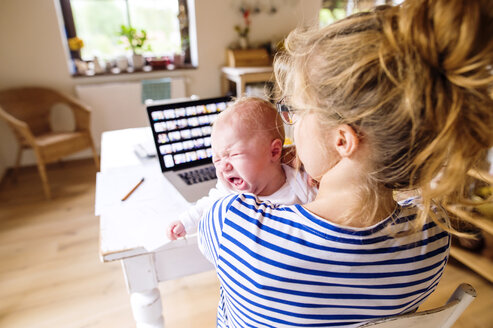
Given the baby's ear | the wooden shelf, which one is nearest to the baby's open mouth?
the baby's ear

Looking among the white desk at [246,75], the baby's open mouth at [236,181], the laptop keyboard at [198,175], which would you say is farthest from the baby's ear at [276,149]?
the white desk at [246,75]

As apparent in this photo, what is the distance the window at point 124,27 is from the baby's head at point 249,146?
2.74m

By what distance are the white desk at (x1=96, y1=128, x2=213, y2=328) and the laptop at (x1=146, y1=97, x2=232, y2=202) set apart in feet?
0.28

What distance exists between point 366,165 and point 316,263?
159mm

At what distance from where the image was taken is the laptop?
115 centimetres

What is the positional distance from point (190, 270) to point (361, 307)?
56cm

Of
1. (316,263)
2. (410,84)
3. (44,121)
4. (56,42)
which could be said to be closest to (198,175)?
(316,263)

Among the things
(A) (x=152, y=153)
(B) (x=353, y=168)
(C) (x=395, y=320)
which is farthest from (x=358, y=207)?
(A) (x=152, y=153)

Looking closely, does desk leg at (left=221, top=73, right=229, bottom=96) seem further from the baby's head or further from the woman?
the woman

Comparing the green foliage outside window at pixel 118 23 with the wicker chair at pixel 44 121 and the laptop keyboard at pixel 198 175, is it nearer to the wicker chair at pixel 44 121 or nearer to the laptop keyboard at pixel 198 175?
the wicker chair at pixel 44 121

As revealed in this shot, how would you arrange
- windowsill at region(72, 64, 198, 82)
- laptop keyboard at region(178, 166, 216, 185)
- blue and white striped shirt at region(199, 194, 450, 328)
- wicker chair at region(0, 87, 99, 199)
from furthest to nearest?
windowsill at region(72, 64, 198, 82), wicker chair at region(0, 87, 99, 199), laptop keyboard at region(178, 166, 216, 185), blue and white striped shirt at region(199, 194, 450, 328)

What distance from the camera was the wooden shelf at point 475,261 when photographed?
5.38 feet

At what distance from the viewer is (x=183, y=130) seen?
1200 mm

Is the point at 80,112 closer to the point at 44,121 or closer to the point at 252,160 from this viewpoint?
the point at 44,121
